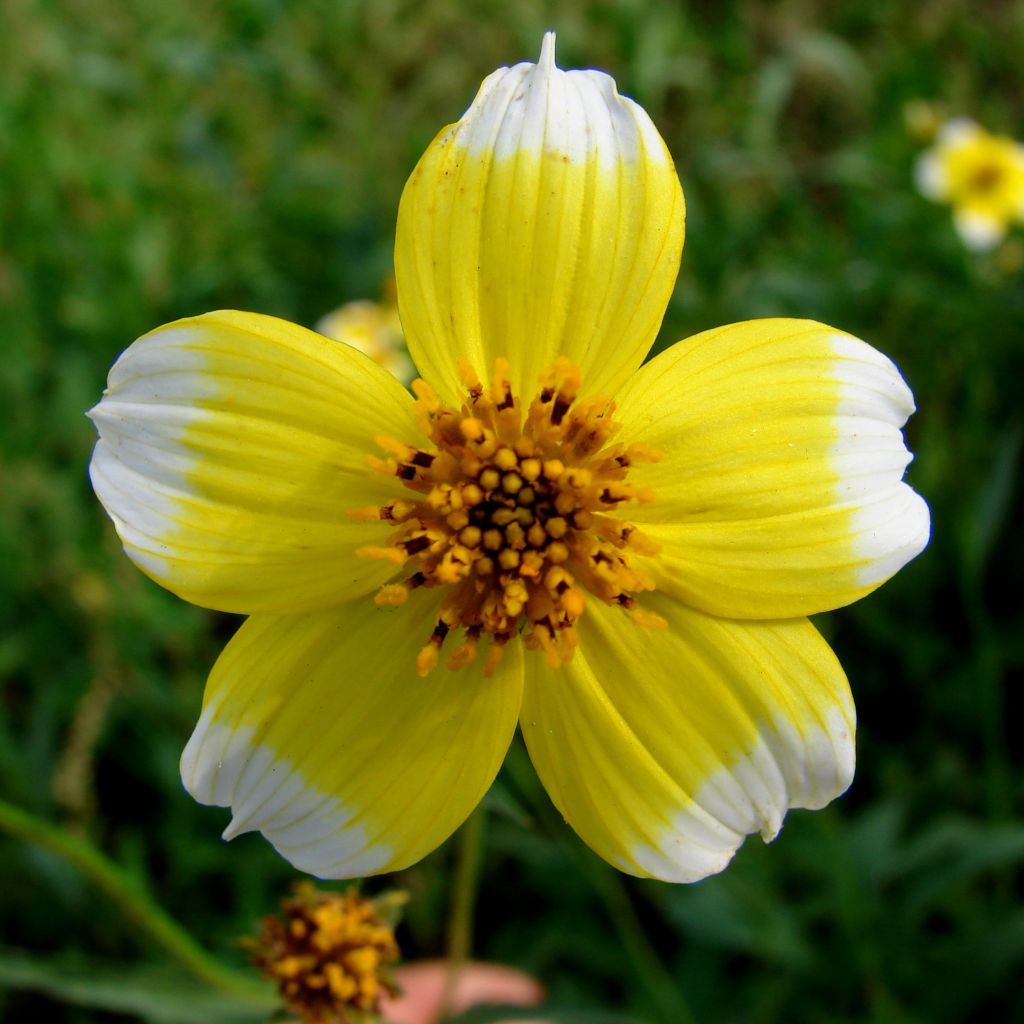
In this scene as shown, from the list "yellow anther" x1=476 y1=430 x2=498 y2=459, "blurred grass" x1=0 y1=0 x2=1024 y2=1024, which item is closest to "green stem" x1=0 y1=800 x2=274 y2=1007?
"blurred grass" x1=0 y1=0 x2=1024 y2=1024

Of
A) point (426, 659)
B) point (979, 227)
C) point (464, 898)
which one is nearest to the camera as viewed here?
point (426, 659)

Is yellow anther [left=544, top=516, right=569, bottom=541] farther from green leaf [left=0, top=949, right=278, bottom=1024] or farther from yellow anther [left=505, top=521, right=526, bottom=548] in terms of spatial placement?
green leaf [left=0, top=949, right=278, bottom=1024]

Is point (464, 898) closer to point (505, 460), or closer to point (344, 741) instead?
point (344, 741)

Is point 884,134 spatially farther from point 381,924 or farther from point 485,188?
point 381,924

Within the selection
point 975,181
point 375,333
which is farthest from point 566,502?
point 975,181

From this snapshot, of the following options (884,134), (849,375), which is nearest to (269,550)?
(849,375)

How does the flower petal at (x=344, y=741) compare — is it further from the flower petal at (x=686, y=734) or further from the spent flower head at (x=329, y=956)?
the spent flower head at (x=329, y=956)

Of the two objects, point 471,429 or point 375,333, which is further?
point 375,333
